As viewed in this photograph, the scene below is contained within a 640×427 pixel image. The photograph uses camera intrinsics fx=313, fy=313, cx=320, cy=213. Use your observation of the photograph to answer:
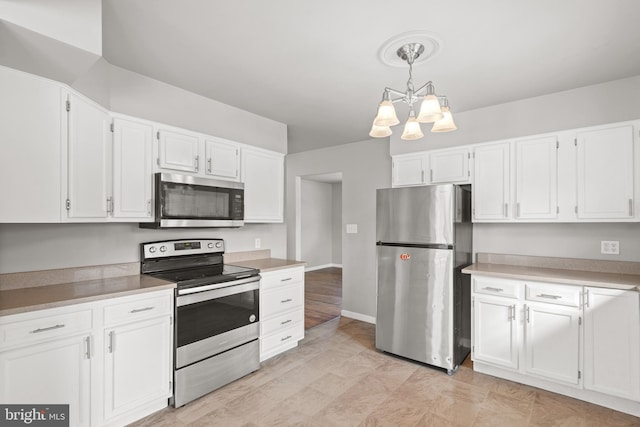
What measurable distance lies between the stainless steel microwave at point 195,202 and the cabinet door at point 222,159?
4.8 inches

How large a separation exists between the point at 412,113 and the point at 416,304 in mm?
1779

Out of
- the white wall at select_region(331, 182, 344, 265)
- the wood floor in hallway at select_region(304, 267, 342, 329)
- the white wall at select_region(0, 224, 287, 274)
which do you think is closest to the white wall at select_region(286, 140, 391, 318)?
the wood floor in hallway at select_region(304, 267, 342, 329)

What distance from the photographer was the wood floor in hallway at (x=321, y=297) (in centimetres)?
436

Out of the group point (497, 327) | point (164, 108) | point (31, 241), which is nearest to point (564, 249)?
point (497, 327)

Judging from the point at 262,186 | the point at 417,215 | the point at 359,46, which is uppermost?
the point at 359,46

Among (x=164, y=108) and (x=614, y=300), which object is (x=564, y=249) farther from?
(x=164, y=108)

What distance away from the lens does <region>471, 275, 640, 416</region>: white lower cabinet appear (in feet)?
7.30

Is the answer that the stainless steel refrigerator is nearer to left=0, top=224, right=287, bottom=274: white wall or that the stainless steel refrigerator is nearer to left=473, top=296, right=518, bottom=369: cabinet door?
left=473, top=296, right=518, bottom=369: cabinet door

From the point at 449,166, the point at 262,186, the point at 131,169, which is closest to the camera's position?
the point at 131,169

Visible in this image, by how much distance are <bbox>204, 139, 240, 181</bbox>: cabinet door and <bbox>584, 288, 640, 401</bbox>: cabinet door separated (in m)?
3.11

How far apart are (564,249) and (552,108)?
128 centimetres

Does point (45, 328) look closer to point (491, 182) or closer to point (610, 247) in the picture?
point (491, 182)

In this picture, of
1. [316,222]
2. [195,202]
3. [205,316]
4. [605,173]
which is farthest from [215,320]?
[316,222]

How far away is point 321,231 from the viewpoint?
27.0ft
